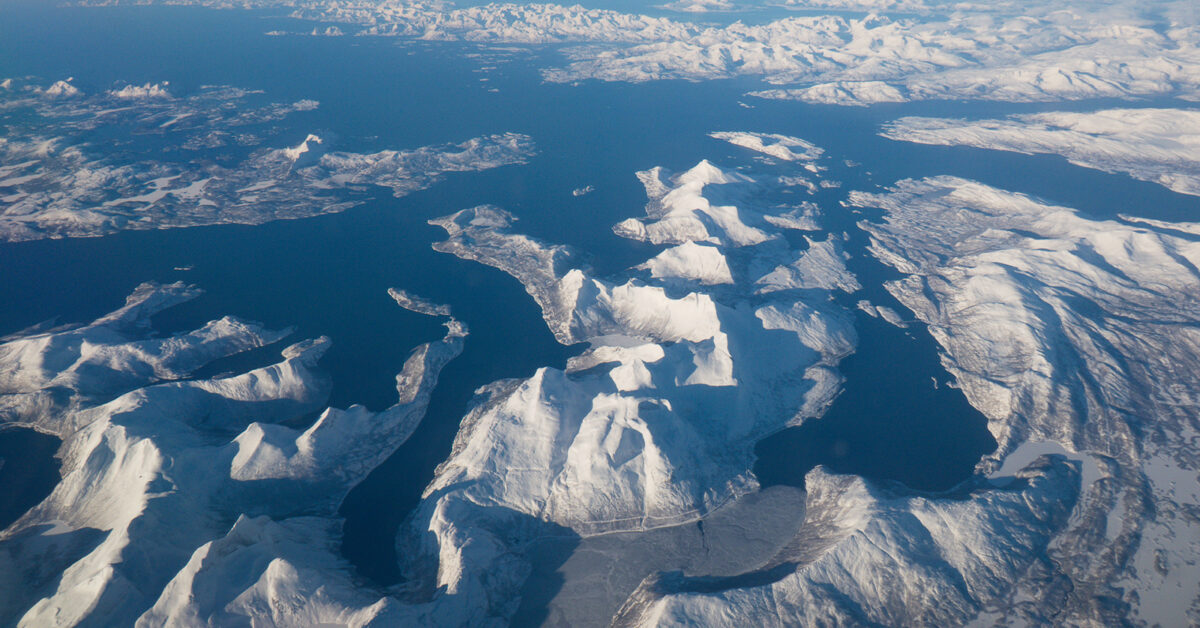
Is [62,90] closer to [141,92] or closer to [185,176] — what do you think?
[141,92]

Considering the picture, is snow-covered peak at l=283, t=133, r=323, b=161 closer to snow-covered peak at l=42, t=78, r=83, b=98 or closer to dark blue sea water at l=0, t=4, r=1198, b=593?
dark blue sea water at l=0, t=4, r=1198, b=593

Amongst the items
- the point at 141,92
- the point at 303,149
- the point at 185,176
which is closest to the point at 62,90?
the point at 141,92

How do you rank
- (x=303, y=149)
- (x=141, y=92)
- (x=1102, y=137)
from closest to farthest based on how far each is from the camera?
1. (x=303, y=149)
2. (x=1102, y=137)
3. (x=141, y=92)

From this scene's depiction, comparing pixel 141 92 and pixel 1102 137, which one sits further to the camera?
pixel 141 92

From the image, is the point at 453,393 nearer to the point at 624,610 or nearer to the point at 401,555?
the point at 401,555

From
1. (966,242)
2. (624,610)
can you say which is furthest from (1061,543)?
(966,242)

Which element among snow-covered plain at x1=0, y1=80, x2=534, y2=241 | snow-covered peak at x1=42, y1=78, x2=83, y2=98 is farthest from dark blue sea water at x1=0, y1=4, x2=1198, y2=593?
snow-covered peak at x1=42, y1=78, x2=83, y2=98
